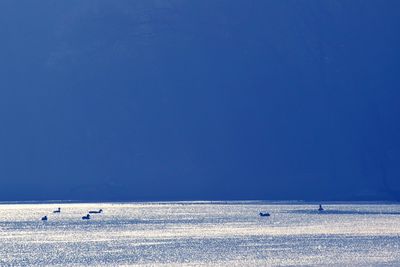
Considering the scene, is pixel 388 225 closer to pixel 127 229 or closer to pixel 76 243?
pixel 127 229

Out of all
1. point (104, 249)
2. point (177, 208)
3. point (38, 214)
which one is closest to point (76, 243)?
point (104, 249)

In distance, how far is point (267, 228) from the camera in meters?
→ 143

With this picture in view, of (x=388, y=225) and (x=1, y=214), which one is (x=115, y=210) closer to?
(x=1, y=214)

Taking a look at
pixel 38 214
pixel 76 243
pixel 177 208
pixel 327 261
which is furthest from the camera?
pixel 177 208

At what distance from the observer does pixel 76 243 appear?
123375mm

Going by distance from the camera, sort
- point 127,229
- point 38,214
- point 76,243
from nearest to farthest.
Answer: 1. point 76,243
2. point 127,229
3. point 38,214

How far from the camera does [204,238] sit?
127375 mm

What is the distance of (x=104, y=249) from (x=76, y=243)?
785 centimetres

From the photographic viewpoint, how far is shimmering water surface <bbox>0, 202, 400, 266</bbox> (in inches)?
4205

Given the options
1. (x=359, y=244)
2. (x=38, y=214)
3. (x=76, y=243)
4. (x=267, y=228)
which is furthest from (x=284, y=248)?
(x=38, y=214)

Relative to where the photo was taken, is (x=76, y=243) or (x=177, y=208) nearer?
(x=76, y=243)

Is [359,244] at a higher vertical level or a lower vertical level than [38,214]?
lower

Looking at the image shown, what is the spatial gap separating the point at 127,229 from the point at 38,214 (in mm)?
42260

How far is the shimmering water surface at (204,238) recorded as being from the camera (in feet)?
350
